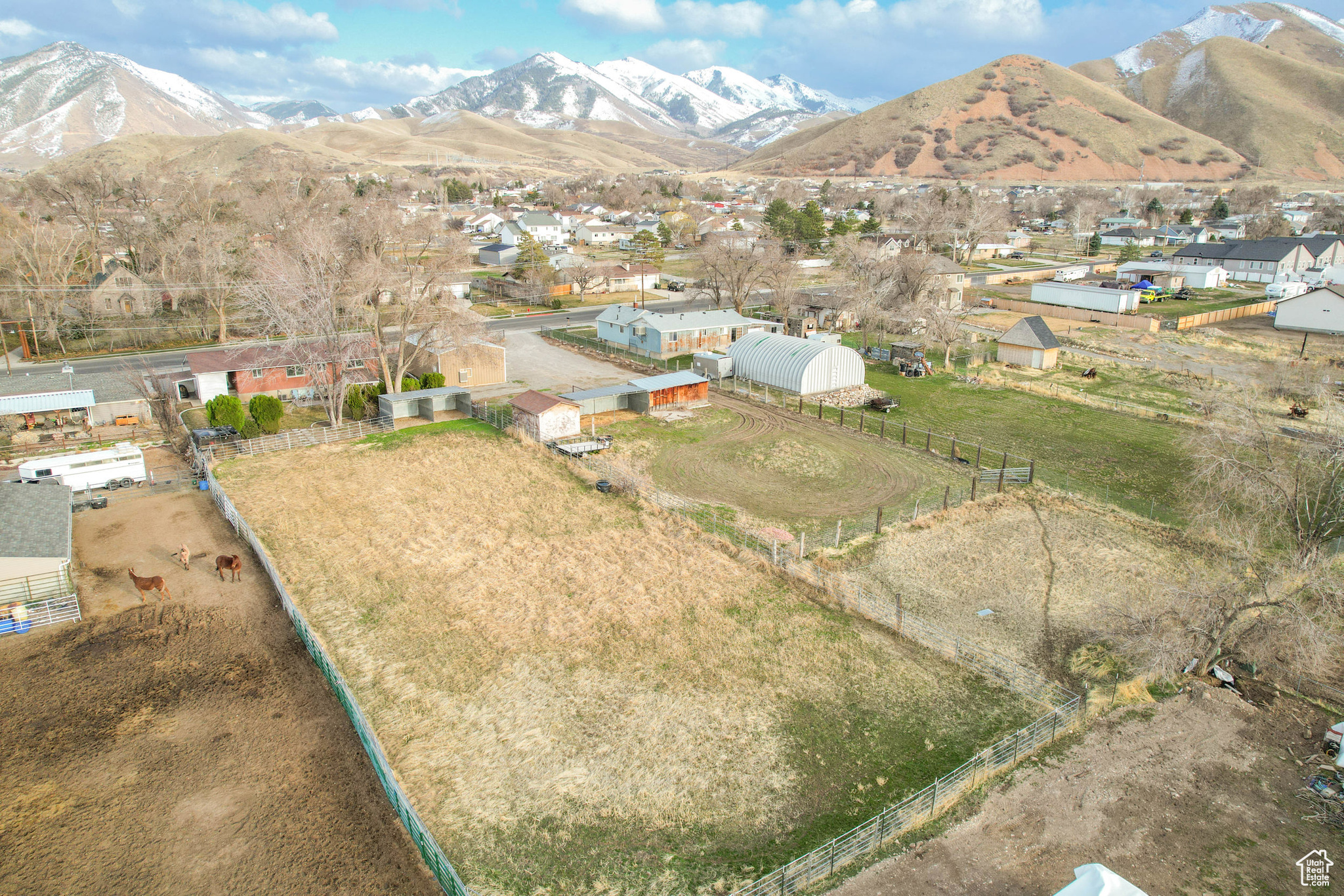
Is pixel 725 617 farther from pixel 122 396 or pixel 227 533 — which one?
pixel 122 396

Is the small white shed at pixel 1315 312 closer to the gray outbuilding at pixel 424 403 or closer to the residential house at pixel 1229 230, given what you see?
the gray outbuilding at pixel 424 403

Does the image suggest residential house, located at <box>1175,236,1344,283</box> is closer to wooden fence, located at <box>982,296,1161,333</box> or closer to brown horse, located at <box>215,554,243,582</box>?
wooden fence, located at <box>982,296,1161,333</box>

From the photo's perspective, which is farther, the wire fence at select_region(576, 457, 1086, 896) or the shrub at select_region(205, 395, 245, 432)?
the shrub at select_region(205, 395, 245, 432)

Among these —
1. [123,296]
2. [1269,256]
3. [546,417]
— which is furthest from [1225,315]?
[123,296]

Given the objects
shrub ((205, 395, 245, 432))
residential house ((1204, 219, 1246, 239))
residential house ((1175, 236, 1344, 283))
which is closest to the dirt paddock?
shrub ((205, 395, 245, 432))

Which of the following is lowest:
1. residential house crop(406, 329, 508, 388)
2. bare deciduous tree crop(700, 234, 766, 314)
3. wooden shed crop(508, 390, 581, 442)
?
wooden shed crop(508, 390, 581, 442)

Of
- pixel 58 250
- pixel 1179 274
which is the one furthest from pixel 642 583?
pixel 1179 274

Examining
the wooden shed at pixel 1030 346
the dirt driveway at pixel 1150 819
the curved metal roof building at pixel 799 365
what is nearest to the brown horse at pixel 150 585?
the dirt driveway at pixel 1150 819
